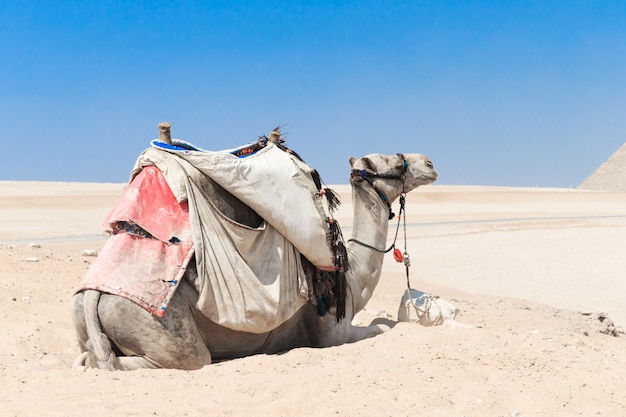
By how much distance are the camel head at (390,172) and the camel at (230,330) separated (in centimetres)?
1

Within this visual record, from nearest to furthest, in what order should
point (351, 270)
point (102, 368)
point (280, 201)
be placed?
1. point (102, 368)
2. point (280, 201)
3. point (351, 270)

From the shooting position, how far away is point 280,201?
6.87 m

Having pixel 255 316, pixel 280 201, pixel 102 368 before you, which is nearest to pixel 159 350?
pixel 102 368

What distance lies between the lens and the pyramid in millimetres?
119750

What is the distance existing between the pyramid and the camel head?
116927mm

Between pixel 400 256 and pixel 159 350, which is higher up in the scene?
pixel 400 256

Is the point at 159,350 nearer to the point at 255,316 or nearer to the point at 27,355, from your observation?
the point at 255,316

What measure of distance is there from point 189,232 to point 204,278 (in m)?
0.41

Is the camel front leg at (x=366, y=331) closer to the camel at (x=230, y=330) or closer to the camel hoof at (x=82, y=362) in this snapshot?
the camel at (x=230, y=330)

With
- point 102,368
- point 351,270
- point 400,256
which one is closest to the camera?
point 102,368

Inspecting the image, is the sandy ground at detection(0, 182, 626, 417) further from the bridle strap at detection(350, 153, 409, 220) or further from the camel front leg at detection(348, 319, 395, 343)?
the bridle strap at detection(350, 153, 409, 220)

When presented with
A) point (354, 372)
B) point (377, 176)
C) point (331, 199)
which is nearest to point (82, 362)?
point (354, 372)

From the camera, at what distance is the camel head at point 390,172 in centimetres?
789

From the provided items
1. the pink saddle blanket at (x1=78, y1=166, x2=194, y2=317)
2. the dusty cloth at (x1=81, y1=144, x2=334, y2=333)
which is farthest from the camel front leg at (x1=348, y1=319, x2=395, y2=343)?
the pink saddle blanket at (x1=78, y1=166, x2=194, y2=317)
